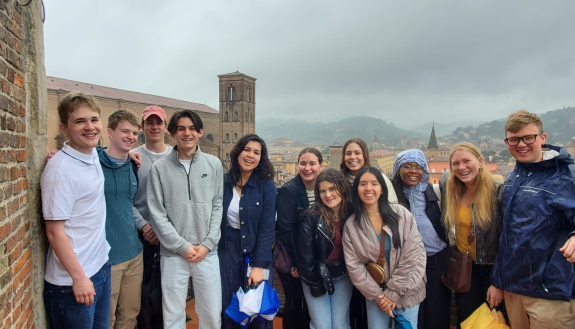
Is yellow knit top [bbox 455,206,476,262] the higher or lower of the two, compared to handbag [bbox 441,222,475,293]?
higher

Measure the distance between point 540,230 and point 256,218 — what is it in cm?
209

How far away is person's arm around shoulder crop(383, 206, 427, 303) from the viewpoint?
8.41ft

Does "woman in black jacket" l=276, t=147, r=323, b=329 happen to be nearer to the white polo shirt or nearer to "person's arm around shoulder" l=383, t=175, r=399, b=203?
"person's arm around shoulder" l=383, t=175, r=399, b=203

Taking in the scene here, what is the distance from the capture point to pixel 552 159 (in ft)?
7.40

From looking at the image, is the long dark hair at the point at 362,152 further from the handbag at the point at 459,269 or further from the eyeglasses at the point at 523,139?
the eyeglasses at the point at 523,139

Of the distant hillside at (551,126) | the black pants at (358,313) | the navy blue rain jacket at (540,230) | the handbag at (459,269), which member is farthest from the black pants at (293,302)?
the distant hillside at (551,126)

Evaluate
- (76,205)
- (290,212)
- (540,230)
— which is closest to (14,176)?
(76,205)

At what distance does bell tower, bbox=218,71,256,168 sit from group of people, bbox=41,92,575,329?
44647 millimetres

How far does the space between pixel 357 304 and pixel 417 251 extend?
85cm

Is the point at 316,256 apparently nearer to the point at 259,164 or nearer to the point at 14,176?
the point at 259,164

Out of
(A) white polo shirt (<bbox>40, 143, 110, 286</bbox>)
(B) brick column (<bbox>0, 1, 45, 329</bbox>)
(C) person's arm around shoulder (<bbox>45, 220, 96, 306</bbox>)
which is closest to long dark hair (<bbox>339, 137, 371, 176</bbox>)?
(A) white polo shirt (<bbox>40, 143, 110, 286</bbox>)

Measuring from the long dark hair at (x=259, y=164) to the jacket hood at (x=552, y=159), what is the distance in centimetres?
202

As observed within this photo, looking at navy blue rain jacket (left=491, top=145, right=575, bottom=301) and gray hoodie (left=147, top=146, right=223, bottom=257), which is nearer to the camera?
navy blue rain jacket (left=491, top=145, right=575, bottom=301)

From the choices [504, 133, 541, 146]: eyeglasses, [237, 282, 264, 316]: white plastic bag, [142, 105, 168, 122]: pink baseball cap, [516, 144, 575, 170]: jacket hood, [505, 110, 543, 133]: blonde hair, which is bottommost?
[237, 282, 264, 316]: white plastic bag
